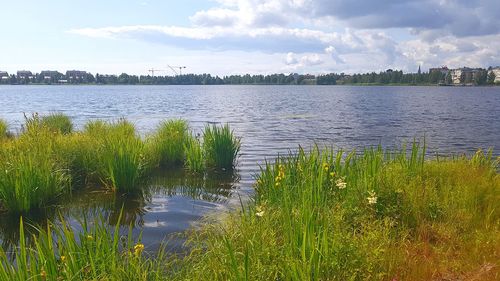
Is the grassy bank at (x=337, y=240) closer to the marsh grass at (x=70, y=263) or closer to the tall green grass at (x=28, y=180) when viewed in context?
the marsh grass at (x=70, y=263)

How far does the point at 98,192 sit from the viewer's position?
11.6 m

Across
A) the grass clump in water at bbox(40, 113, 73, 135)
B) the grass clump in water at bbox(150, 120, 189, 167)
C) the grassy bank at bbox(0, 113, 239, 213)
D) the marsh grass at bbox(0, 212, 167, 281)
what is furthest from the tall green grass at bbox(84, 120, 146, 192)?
the grass clump in water at bbox(40, 113, 73, 135)

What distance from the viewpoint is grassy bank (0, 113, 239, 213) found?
30.8 ft

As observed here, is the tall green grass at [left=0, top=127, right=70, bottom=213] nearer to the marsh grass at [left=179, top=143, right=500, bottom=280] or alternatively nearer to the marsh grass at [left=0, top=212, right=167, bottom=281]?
the marsh grass at [left=179, top=143, right=500, bottom=280]

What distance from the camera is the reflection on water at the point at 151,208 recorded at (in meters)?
8.90

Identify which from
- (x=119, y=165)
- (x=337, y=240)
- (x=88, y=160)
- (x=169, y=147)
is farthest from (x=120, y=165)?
(x=337, y=240)

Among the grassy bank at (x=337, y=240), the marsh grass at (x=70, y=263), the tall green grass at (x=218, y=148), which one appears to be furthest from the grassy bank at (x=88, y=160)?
the marsh grass at (x=70, y=263)

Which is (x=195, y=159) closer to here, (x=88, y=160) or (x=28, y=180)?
(x=88, y=160)

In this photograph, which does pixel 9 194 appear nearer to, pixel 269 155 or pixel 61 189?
pixel 61 189

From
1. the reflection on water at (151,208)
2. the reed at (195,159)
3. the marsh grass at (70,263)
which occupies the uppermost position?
the marsh grass at (70,263)

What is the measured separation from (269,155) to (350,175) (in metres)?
12.3

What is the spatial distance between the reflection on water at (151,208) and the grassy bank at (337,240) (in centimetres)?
171

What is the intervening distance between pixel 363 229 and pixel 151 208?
6.40 m

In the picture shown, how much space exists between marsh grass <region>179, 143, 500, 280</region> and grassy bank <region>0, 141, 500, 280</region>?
0.07 ft
